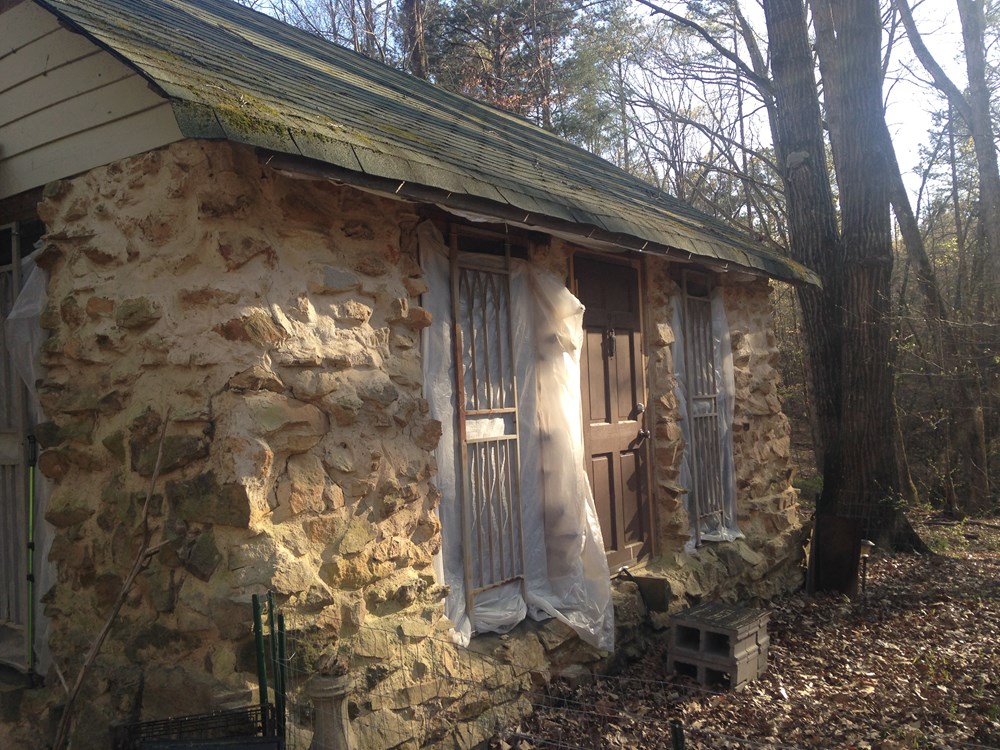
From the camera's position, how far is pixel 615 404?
20.5 feet

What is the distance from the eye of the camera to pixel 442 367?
4660 mm

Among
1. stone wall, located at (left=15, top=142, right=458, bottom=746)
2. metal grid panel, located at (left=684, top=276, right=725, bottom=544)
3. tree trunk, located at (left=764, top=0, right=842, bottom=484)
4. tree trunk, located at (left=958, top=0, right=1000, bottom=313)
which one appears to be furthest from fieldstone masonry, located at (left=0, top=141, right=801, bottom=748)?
tree trunk, located at (left=958, top=0, right=1000, bottom=313)

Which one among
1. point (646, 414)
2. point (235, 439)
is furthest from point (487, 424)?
point (646, 414)

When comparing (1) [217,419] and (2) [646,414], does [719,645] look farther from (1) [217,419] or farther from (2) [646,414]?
(1) [217,419]

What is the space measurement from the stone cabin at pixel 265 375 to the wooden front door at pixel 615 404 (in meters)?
0.27

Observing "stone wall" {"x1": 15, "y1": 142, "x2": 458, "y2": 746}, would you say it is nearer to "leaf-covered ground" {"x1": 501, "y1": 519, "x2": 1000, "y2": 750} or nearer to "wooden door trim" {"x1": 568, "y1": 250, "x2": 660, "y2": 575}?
"leaf-covered ground" {"x1": 501, "y1": 519, "x2": 1000, "y2": 750}

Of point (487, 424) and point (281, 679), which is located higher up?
point (487, 424)

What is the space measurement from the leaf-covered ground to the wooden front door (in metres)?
1.02

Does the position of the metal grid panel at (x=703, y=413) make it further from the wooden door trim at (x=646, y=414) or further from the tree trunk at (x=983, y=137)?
the tree trunk at (x=983, y=137)

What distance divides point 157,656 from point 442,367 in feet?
6.61

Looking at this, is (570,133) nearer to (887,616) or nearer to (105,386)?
(887,616)

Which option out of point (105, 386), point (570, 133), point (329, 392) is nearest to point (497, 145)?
point (329, 392)

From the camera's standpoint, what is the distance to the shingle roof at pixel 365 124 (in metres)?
3.43

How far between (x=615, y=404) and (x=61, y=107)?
157 inches
